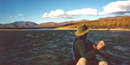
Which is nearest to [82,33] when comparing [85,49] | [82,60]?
[85,49]

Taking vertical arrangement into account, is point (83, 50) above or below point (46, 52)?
above

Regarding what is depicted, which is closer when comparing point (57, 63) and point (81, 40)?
point (81, 40)

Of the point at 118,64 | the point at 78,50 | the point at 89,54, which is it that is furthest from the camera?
the point at 118,64

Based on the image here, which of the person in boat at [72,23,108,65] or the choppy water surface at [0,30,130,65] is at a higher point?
the person in boat at [72,23,108,65]

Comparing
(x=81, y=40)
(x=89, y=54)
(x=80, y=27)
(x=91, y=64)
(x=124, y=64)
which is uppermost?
(x=80, y=27)

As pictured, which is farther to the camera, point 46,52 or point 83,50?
point 46,52

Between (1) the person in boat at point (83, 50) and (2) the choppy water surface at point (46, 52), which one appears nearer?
(1) the person in boat at point (83, 50)

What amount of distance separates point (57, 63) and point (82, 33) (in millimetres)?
6587

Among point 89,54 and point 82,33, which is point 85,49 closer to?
point 89,54

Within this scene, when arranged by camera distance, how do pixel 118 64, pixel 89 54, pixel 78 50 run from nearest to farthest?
1. pixel 89 54
2. pixel 78 50
3. pixel 118 64

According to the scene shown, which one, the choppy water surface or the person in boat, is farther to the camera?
the choppy water surface

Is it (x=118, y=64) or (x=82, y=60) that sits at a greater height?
(x=82, y=60)

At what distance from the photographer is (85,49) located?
151 inches

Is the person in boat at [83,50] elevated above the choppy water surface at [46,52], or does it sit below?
above
